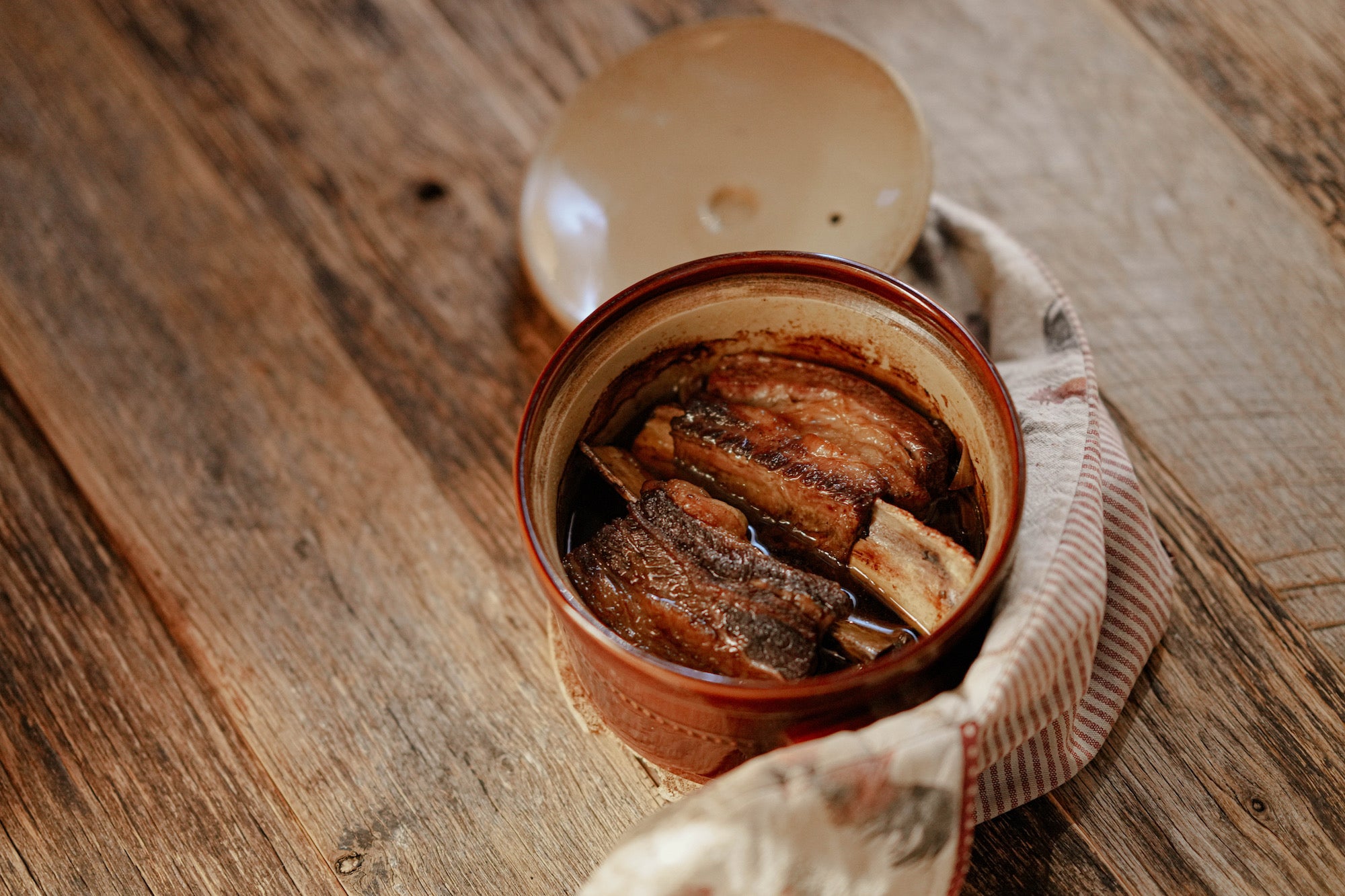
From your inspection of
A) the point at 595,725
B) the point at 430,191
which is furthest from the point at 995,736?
the point at 430,191

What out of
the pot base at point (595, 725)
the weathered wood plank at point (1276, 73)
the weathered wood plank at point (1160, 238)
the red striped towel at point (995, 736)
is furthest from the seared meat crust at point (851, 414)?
the weathered wood plank at point (1276, 73)

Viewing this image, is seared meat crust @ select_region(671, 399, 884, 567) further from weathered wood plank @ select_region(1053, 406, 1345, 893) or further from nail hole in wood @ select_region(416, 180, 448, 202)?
nail hole in wood @ select_region(416, 180, 448, 202)

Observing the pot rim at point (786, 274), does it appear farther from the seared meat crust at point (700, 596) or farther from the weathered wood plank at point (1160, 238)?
the weathered wood plank at point (1160, 238)

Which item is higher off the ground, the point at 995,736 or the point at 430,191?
the point at 995,736

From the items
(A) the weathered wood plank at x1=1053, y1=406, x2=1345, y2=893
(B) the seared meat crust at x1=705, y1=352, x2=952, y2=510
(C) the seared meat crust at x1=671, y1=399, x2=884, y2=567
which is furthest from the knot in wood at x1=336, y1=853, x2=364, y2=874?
(A) the weathered wood plank at x1=1053, y1=406, x2=1345, y2=893

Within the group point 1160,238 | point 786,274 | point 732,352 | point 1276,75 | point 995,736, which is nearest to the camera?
point 995,736

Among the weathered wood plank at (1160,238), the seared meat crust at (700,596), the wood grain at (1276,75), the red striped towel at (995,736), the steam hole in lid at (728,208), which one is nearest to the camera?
the red striped towel at (995,736)

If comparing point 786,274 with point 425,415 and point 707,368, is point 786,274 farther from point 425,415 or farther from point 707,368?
point 425,415
